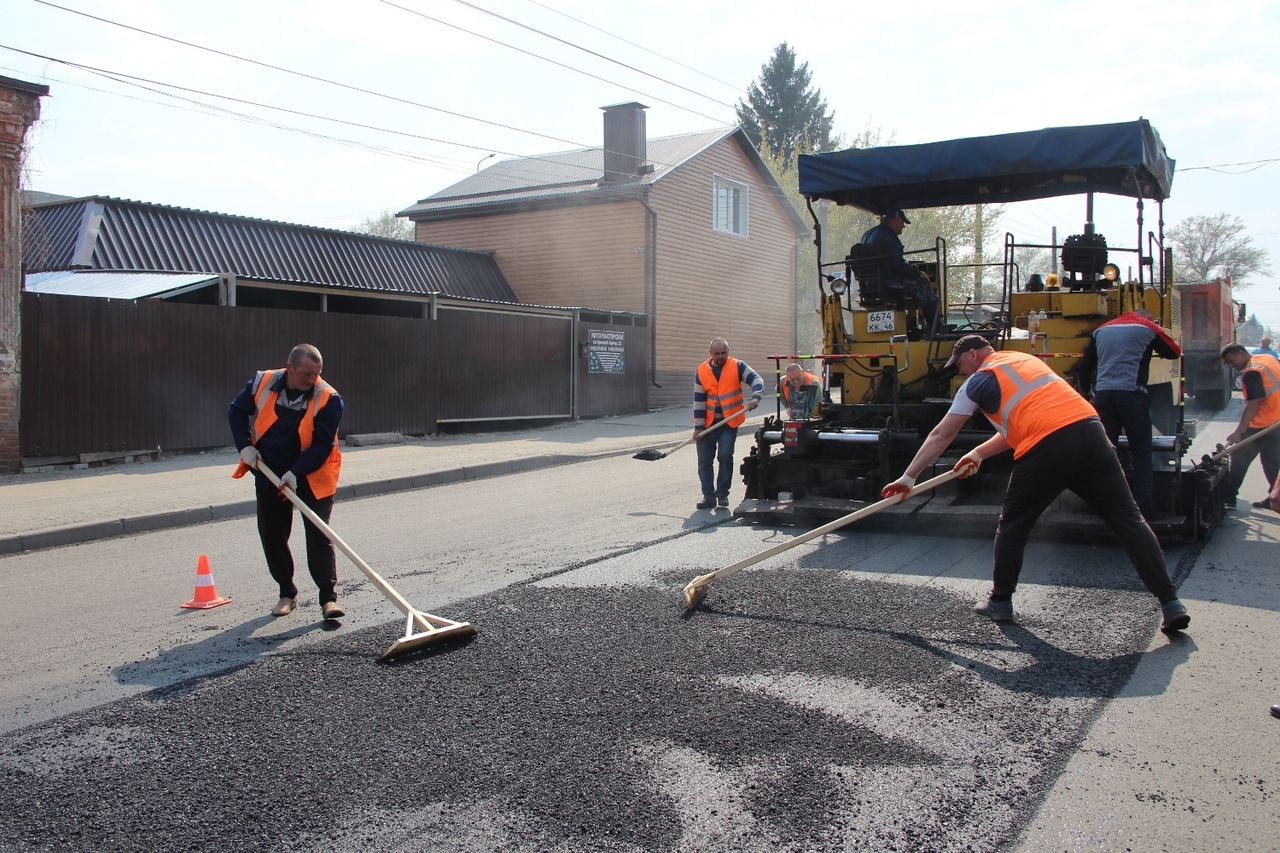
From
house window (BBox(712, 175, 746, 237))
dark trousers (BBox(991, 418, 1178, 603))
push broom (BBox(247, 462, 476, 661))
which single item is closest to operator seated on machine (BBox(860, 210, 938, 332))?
dark trousers (BBox(991, 418, 1178, 603))

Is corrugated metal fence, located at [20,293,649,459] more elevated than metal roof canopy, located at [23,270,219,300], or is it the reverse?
metal roof canopy, located at [23,270,219,300]

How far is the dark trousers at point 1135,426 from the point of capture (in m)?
6.68

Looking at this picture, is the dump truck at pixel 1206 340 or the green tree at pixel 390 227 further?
the green tree at pixel 390 227

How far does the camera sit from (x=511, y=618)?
5258mm

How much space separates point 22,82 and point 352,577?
8.18m

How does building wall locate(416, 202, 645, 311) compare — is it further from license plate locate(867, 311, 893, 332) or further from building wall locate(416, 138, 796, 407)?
license plate locate(867, 311, 893, 332)

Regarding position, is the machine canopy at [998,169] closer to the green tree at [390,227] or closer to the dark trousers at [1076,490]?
→ the dark trousers at [1076,490]

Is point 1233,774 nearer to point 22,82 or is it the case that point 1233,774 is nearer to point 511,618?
point 511,618

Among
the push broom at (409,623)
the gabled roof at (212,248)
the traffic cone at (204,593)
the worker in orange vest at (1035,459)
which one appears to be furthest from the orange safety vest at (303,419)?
the gabled roof at (212,248)

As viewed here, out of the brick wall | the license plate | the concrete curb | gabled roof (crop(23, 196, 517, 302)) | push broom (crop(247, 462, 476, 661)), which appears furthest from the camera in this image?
gabled roof (crop(23, 196, 517, 302))

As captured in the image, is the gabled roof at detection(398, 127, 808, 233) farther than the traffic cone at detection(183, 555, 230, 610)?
Yes

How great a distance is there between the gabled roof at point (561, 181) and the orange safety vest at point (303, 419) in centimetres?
1891

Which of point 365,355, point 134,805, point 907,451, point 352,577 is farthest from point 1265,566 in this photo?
point 365,355

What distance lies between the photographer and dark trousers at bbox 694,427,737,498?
9.36 m
